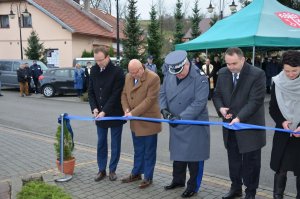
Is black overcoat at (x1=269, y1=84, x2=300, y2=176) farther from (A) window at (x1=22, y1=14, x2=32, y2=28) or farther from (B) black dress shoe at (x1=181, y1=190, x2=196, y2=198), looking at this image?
(A) window at (x1=22, y1=14, x2=32, y2=28)

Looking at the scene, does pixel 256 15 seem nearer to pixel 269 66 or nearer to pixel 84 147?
pixel 269 66

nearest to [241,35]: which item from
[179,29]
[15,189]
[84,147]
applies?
[84,147]

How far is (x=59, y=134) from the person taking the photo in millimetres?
5832

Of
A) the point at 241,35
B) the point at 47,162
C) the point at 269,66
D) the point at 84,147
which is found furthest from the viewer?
the point at 269,66

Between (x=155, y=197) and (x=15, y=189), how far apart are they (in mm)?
1926

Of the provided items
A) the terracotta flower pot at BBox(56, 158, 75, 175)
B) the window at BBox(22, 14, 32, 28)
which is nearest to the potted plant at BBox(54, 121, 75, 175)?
the terracotta flower pot at BBox(56, 158, 75, 175)

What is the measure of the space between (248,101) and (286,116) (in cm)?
47

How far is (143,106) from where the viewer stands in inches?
206

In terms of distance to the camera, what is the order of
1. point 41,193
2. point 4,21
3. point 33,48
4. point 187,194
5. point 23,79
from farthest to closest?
point 4,21 → point 33,48 → point 23,79 → point 187,194 → point 41,193

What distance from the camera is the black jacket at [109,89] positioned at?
18.2 ft

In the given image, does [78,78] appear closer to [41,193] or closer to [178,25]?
[178,25]

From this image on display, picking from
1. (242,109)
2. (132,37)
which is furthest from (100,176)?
(132,37)

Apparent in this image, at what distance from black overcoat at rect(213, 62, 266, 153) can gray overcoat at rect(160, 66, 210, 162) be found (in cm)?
34

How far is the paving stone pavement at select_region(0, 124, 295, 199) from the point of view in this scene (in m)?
5.17
